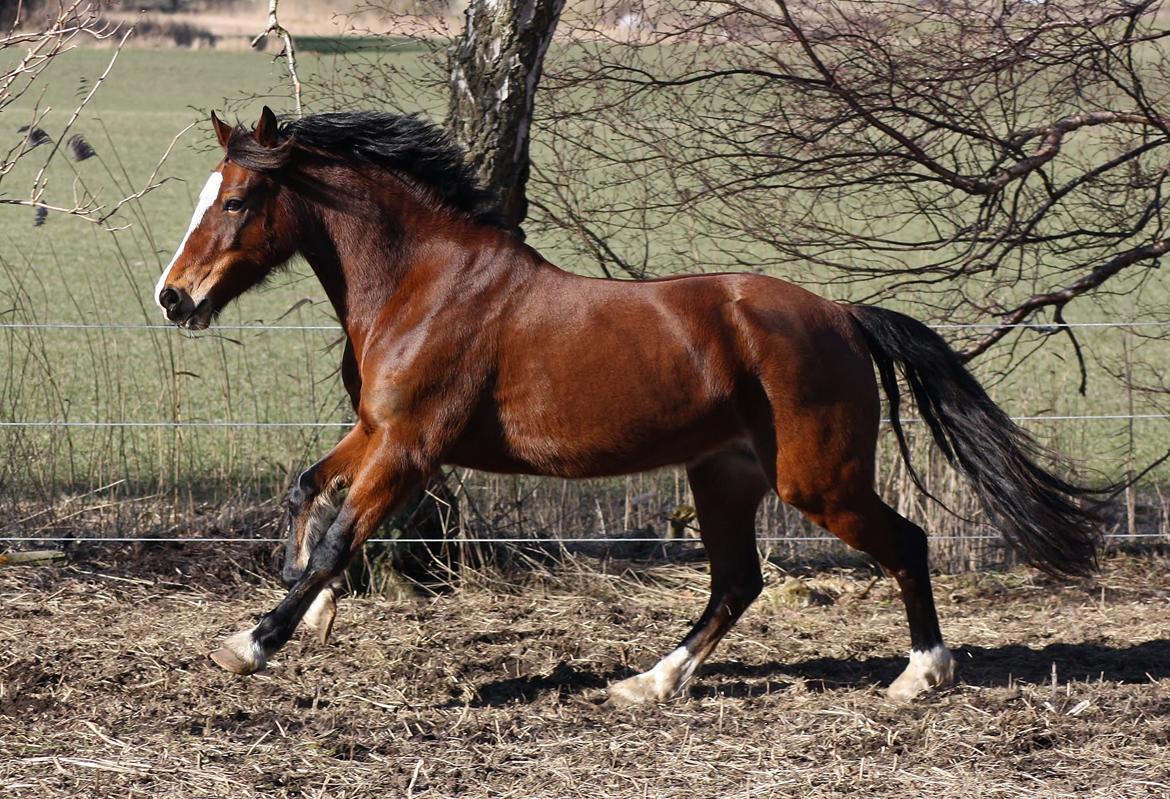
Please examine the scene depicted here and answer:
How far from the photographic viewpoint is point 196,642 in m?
5.12

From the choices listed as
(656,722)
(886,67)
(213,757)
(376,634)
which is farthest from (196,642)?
(886,67)

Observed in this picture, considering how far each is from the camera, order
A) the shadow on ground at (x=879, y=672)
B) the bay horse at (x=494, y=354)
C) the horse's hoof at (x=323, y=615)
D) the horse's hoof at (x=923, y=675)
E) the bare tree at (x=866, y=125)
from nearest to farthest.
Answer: the bay horse at (x=494, y=354), the horse's hoof at (x=923, y=675), the shadow on ground at (x=879, y=672), the horse's hoof at (x=323, y=615), the bare tree at (x=866, y=125)

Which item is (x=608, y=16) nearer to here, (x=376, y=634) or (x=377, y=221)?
(x=377, y=221)

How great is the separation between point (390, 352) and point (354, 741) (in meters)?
1.31

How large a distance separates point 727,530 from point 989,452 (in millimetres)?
1033

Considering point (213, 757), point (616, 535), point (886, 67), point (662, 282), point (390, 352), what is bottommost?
point (213, 757)

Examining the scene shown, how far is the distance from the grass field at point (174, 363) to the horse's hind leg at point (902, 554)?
7.26 feet

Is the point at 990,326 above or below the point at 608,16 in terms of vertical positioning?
below

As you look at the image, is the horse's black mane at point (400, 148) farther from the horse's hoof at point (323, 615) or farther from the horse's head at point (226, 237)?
the horse's hoof at point (323, 615)

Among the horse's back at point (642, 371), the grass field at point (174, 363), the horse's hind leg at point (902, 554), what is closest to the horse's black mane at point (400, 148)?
the horse's back at point (642, 371)

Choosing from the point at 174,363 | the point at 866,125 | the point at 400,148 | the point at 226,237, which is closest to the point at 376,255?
the point at 400,148

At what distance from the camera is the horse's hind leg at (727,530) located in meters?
4.87

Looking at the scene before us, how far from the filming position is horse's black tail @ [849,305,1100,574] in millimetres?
4781

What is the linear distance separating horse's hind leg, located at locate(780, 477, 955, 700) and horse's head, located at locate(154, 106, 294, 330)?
6.73ft
